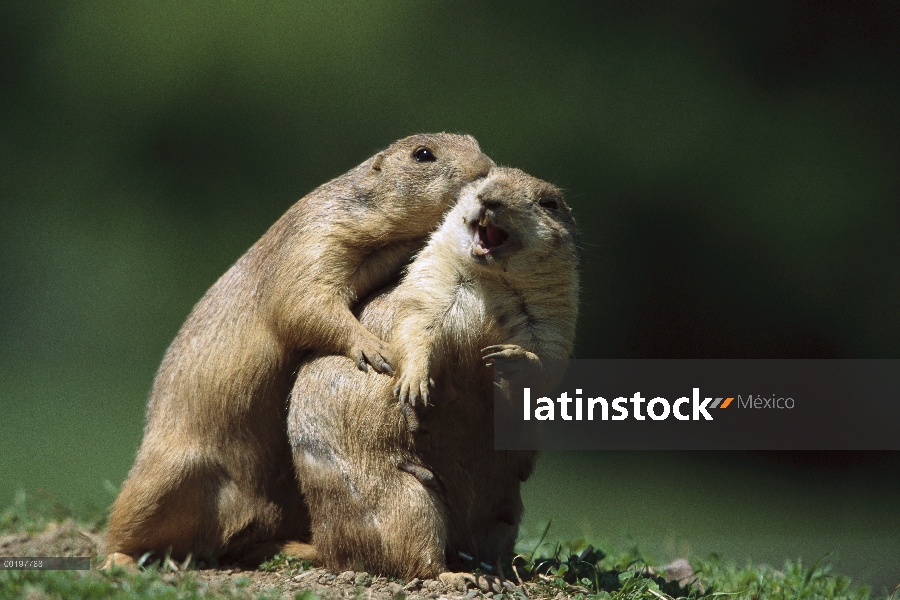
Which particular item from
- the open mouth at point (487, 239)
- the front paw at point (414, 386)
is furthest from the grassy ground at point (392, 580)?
the open mouth at point (487, 239)

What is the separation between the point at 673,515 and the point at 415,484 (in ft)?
18.9

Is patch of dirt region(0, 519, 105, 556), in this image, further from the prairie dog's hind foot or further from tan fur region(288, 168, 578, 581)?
the prairie dog's hind foot

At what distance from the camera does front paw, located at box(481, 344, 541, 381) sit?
544cm

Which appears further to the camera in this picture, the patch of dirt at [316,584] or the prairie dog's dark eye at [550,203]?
the prairie dog's dark eye at [550,203]

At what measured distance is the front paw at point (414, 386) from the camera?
5.38m

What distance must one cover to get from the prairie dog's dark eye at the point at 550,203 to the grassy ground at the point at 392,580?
191 cm

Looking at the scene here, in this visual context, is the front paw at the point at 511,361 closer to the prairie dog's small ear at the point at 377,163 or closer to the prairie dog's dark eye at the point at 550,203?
the prairie dog's dark eye at the point at 550,203

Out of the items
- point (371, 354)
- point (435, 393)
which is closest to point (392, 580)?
point (435, 393)

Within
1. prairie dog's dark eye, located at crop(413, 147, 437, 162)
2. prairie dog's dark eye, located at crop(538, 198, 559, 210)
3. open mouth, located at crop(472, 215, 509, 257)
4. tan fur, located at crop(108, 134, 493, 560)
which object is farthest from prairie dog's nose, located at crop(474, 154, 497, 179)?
open mouth, located at crop(472, 215, 509, 257)

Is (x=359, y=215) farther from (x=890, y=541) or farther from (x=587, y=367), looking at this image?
(x=890, y=541)

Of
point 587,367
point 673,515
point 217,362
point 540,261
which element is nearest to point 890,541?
point 673,515

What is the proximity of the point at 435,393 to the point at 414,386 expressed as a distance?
0.70ft

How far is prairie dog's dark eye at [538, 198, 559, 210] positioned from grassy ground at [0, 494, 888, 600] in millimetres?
1909

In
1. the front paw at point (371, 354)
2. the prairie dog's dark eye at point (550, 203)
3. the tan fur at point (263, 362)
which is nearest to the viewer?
the front paw at point (371, 354)
